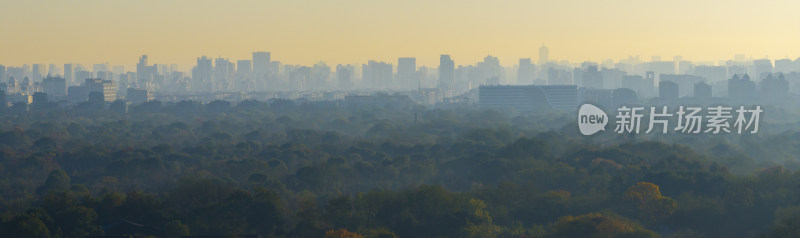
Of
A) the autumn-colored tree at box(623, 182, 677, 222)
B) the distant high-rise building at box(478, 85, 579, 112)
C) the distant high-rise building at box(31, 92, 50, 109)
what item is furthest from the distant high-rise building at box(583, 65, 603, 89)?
the autumn-colored tree at box(623, 182, 677, 222)

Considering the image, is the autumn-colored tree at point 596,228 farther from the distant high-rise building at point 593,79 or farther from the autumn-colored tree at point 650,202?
the distant high-rise building at point 593,79

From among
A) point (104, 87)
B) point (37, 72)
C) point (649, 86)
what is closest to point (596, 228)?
point (104, 87)

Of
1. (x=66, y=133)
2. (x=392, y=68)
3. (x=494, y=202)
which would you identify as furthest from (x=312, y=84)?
(x=494, y=202)

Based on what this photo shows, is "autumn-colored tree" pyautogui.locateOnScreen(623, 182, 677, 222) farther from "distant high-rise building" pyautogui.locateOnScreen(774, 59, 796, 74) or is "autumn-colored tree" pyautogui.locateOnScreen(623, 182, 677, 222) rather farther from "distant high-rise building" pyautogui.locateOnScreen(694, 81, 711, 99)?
"distant high-rise building" pyautogui.locateOnScreen(774, 59, 796, 74)

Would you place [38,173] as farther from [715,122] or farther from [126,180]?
[715,122]

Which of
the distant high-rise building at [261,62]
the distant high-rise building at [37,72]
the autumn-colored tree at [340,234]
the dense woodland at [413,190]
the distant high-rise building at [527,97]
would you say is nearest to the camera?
the autumn-colored tree at [340,234]

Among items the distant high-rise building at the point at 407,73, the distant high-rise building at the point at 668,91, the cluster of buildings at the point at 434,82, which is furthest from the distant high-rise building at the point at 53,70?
the distant high-rise building at the point at 668,91

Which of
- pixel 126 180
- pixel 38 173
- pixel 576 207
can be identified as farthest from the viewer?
pixel 38 173

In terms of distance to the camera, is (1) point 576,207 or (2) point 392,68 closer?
(1) point 576,207
